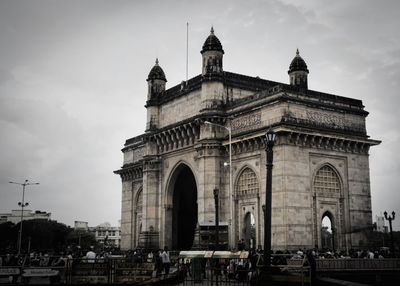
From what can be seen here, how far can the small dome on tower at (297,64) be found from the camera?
47.8 m

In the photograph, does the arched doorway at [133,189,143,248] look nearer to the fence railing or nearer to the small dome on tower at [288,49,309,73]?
the small dome on tower at [288,49,309,73]

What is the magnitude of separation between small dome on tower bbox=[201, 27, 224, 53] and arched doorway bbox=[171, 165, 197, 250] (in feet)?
37.4

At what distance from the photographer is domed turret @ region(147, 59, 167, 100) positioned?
51.8 metres

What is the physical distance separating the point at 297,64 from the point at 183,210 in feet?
56.5

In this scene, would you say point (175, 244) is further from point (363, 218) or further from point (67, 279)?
point (67, 279)

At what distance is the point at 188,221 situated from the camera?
5044cm

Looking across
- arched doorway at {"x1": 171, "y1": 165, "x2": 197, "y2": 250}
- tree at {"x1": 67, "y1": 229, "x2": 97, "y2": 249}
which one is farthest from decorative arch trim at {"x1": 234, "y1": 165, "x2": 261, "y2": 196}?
tree at {"x1": 67, "y1": 229, "x2": 97, "y2": 249}

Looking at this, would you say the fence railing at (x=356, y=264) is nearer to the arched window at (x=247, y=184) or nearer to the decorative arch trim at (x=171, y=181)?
the arched window at (x=247, y=184)

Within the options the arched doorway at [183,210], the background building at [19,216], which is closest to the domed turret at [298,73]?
the arched doorway at [183,210]

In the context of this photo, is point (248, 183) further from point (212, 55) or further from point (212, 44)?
point (212, 44)

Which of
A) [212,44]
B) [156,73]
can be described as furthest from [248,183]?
[156,73]

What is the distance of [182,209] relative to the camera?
50.1m

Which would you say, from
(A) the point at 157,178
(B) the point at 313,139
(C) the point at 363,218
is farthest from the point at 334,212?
(A) the point at 157,178

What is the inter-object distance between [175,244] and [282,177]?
16992 millimetres
